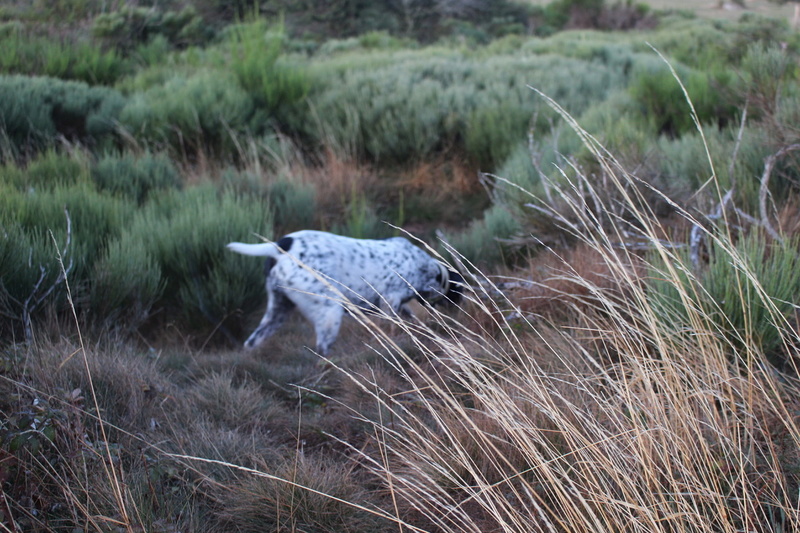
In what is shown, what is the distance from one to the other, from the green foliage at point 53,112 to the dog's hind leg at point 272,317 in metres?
4.68

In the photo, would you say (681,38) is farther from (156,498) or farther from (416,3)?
(156,498)

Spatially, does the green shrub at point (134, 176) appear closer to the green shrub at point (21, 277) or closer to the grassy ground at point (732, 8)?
the green shrub at point (21, 277)

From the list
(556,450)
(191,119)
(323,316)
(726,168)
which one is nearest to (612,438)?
(556,450)

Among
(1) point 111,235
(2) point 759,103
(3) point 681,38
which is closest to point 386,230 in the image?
A: (1) point 111,235

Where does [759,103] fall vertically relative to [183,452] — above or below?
above

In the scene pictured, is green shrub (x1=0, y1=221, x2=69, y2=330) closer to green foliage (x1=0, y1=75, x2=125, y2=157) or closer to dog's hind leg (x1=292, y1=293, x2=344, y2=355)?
dog's hind leg (x1=292, y1=293, x2=344, y2=355)

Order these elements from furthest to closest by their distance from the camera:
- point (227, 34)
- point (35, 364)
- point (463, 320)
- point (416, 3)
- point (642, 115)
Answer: point (416, 3) < point (227, 34) < point (642, 115) < point (463, 320) < point (35, 364)

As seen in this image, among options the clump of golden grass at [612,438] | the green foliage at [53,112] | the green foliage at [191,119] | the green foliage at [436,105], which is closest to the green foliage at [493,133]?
the green foliage at [436,105]

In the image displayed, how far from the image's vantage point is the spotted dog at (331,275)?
4547 mm

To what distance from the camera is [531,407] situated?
9.99ft

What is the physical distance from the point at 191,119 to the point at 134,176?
2407 mm

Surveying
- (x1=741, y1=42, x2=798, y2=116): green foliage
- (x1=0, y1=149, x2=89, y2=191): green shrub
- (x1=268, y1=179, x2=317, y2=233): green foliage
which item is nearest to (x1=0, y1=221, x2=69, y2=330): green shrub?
(x1=0, y1=149, x2=89, y2=191): green shrub

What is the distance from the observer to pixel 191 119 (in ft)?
30.5

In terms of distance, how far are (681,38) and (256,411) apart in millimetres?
18257
